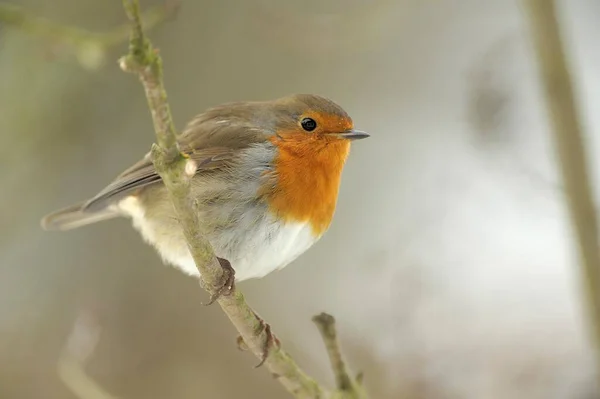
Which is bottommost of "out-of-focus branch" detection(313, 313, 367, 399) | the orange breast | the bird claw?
"out-of-focus branch" detection(313, 313, 367, 399)

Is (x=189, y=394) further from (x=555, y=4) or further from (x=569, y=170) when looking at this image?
(x=555, y=4)

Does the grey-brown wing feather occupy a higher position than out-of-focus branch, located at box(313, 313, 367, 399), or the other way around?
the grey-brown wing feather

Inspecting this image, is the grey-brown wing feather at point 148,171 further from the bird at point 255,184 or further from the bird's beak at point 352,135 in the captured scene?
the bird's beak at point 352,135

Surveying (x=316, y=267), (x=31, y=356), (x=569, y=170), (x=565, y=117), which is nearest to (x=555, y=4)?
(x=565, y=117)

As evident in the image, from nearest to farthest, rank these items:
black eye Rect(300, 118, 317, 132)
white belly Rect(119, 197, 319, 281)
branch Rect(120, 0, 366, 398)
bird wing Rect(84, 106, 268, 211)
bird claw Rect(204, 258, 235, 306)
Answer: branch Rect(120, 0, 366, 398), bird claw Rect(204, 258, 235, 306), white belly Rect(119, 197, 319, 281), bird wing Rect(84, 106, 268, 211), black eye Rect(300, 118, 317, 132)

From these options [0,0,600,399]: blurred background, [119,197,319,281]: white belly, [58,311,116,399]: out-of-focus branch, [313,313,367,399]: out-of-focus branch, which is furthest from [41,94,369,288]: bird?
[0,0,600,399]: blurred background

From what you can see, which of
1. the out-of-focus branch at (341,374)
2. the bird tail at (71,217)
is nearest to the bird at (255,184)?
the bird tail at (71,217)

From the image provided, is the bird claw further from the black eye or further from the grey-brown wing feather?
the black eye
